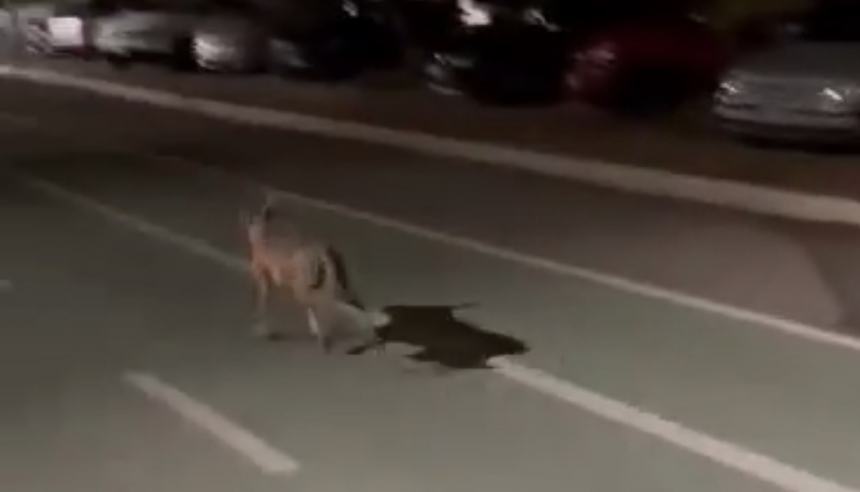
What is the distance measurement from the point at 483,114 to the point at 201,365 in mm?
13493

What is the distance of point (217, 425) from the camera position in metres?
9.16

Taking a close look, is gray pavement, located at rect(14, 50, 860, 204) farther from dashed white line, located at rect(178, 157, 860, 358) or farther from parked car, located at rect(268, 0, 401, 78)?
dashed white line, located at rect(178, 157, 860, 358)

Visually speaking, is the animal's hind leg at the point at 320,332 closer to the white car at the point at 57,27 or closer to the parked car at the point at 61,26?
the parked car at the point at 61,26

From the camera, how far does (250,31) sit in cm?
3244

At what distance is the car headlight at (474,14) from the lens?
26781mm

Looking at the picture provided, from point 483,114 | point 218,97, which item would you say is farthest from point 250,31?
point 483,114

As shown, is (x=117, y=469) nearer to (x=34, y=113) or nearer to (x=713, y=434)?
(x=713, y=434)

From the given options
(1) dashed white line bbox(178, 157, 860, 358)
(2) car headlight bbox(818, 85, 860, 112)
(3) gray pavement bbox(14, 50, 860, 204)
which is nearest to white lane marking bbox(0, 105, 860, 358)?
(1) dashed white line bbox(178, 157, 860, 358)

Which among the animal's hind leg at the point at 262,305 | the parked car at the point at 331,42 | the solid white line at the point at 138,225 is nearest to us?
the animal's hind leg at the point at 262,305

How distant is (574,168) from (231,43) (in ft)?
53.3

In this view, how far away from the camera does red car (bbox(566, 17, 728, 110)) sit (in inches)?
874

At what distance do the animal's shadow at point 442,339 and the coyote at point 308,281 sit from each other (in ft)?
0.45

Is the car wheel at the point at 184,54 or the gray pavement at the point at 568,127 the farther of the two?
the car wheel at the point at 184,54

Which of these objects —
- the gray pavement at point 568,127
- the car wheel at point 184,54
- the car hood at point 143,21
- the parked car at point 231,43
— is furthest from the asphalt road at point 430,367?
the car hood at point 143,21
